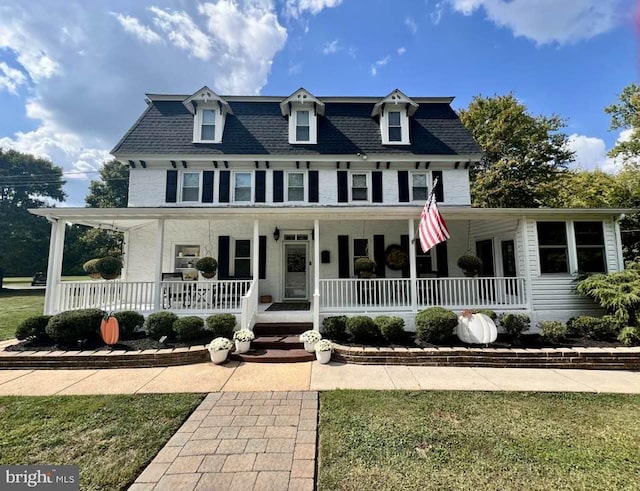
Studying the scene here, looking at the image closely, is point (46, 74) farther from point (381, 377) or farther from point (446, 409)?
point (446, 409)

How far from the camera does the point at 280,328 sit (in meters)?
7.25

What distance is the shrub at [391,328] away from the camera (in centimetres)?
648

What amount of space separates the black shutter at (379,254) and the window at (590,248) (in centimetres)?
551

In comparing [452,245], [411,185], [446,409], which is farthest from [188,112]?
[446,409]

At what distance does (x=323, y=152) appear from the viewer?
10820 millimetres

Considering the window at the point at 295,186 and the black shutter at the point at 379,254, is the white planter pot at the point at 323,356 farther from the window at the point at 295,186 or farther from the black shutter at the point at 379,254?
the window at the point at 295,186

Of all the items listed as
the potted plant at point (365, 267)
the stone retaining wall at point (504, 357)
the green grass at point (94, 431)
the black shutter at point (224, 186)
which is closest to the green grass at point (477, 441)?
the stone retaining wall at point (504, 357)

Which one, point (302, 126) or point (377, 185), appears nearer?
point (377, 185)

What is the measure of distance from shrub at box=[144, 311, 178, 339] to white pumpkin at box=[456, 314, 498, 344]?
6.80 meters

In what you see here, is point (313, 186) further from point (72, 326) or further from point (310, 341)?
point (72, 326)

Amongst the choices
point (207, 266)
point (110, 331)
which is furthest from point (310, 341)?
point (110, 331)

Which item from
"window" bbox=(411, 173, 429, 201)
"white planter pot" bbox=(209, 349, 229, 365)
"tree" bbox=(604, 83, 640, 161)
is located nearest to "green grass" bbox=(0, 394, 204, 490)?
"white planter pot" bbox=(209, 349, 229, 365)

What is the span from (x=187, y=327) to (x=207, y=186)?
5887mm

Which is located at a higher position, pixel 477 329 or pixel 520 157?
pixel 520 157
